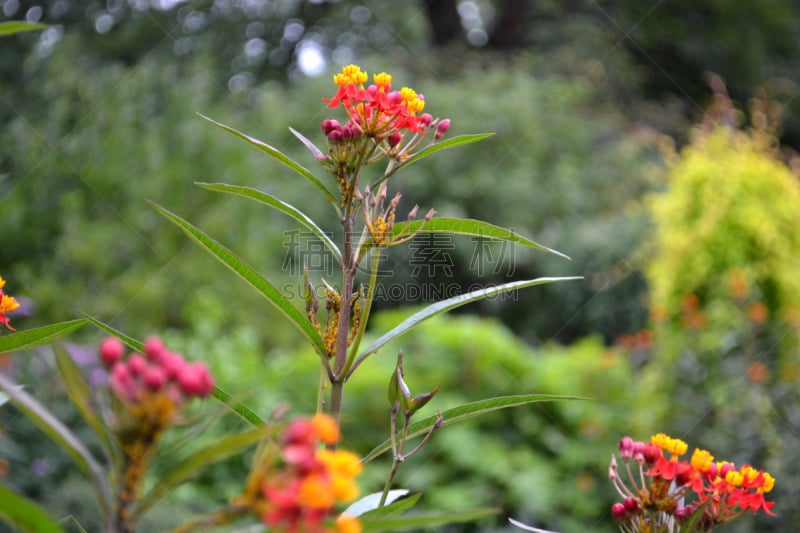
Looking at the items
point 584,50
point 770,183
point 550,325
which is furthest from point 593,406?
point 584,50

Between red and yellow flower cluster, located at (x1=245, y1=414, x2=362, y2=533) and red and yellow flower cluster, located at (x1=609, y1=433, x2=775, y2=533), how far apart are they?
55cm

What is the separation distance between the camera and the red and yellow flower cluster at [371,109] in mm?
991

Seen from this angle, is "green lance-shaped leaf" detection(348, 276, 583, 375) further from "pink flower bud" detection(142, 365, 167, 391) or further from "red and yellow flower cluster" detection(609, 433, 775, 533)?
"pink flower bud" detection(142, 365, 167, 391)

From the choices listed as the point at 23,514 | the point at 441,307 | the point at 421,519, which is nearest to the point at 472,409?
the point at 441,307

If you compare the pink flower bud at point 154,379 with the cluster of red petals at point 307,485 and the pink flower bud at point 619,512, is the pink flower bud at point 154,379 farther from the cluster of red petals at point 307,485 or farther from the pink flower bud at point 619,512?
the pink flower bud at point 619,512

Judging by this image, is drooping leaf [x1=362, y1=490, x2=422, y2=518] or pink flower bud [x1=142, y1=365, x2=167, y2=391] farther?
drooping leaf [x1=362, y1=490, x2=422, y2=518]

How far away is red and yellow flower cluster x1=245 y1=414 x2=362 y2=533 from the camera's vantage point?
16.6 inches

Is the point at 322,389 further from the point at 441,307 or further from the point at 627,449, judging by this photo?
the point at 627,449

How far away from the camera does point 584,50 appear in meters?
11.2

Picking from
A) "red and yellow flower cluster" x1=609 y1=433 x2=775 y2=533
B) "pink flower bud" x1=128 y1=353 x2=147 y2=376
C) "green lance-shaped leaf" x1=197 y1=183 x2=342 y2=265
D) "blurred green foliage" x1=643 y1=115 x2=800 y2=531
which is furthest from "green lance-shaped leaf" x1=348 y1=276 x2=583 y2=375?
"blurred green foliage" x1=643 y1=115 x2=800 y2=531

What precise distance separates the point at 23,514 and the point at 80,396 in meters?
0.08

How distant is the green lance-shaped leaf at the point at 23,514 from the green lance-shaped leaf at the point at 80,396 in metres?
0.05

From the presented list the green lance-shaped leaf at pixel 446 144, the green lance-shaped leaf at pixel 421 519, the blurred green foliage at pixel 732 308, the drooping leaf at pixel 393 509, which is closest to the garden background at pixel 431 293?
the blurred green foliage at pixel 732 308

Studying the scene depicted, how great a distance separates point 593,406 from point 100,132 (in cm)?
327
